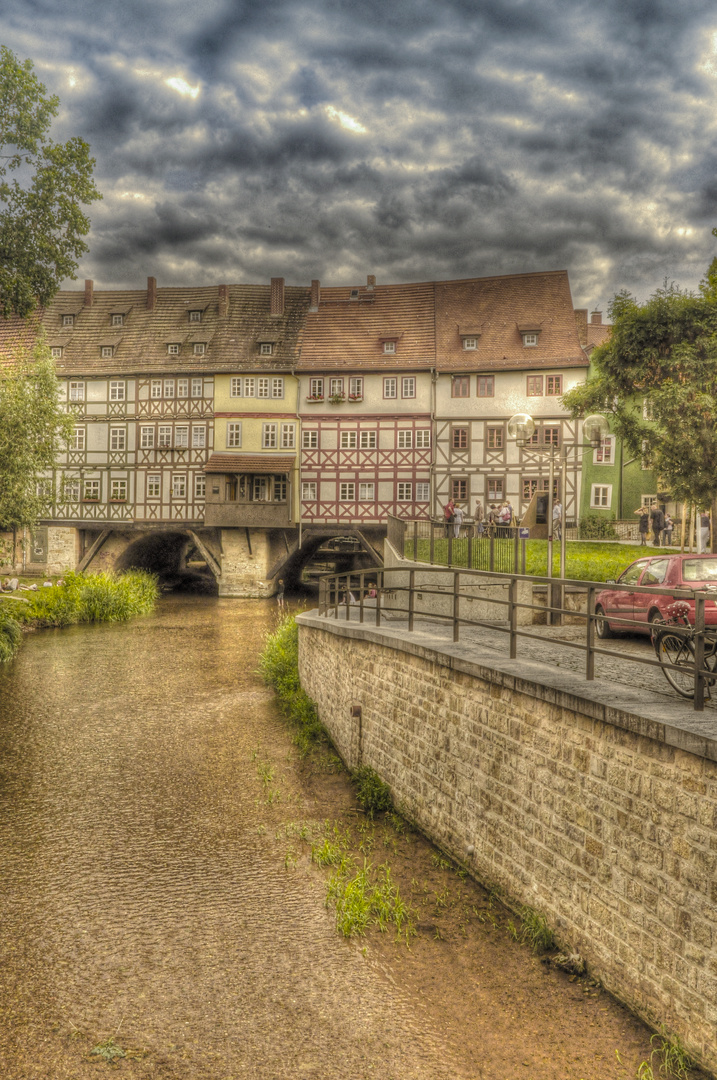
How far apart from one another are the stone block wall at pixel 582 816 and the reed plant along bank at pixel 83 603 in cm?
1847

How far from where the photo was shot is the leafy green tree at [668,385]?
746 inches

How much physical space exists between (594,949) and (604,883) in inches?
22.1

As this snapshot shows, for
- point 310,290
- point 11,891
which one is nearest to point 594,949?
point 11,891

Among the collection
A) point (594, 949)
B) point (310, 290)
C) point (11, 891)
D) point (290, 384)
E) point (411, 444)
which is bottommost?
point (11, 891)

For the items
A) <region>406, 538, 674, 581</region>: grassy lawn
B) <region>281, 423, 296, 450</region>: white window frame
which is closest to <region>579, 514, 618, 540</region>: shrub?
<region>406, 538, 674, 581</region>: grassy lawn

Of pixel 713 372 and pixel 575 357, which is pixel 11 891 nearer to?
pixel 713 372

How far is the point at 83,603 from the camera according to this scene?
2709cm

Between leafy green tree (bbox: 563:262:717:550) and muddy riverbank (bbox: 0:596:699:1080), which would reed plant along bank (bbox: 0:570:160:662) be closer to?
muddy riverbank (bbox: 0:596:699:1080)

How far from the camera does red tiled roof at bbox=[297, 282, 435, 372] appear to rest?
35281 mm

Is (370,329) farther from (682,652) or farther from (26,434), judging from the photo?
(682,652)

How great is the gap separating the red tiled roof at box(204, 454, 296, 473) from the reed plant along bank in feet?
22.6

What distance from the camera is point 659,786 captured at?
4.96 metres

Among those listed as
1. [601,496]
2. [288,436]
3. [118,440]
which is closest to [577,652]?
[288,436]

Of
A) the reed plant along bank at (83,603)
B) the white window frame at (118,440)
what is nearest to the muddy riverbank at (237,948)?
the reed plant along bank at (83,603)
